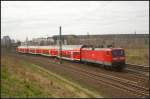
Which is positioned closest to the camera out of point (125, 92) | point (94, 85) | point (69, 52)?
point (125, 92)

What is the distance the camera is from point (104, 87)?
21484mm

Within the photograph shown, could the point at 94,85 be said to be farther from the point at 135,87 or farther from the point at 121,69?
the point at 121,69

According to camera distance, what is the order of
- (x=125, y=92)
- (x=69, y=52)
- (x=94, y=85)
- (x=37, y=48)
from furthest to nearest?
(x=37, y=48), (x=69, y=52), (x=94, y=85), (x=125, y=92)

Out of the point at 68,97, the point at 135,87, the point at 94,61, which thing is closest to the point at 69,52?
the point at 94,61

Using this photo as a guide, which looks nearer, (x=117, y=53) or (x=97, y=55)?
(x=117, y=53)

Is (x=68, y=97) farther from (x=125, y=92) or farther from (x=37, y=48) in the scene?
(x=37, y=48)

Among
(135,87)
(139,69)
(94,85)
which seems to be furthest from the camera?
(139,69)

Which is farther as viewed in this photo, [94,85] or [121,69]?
[121,69]

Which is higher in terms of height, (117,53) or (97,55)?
(117,53)

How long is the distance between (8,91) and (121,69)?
2064 centimetres

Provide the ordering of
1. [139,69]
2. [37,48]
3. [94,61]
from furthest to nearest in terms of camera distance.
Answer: [37,48] → [94,61] → [139,69]

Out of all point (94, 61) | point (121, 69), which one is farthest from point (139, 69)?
point (94, 61)

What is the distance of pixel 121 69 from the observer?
108 feet

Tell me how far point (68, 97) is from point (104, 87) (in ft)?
18.7
